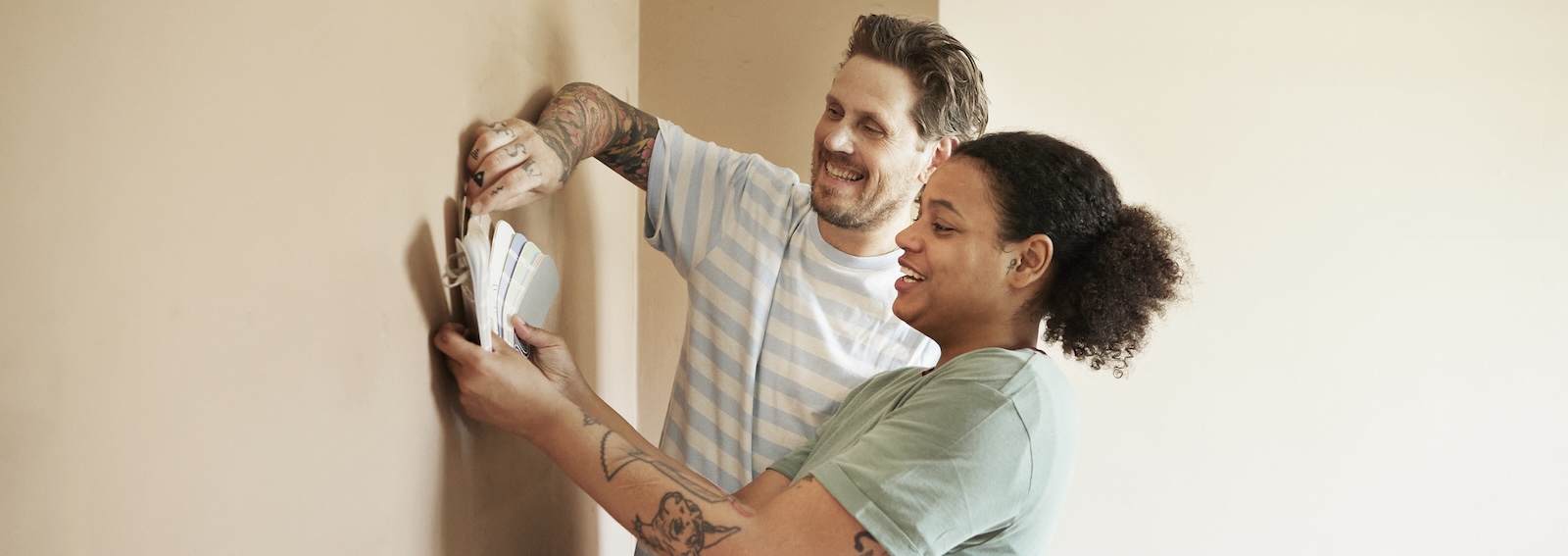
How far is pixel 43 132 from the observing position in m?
0.55

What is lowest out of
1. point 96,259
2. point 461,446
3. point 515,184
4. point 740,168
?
point 461,446

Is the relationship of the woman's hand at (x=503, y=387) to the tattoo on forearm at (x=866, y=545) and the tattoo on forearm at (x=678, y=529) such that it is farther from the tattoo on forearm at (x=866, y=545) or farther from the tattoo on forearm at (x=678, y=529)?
the tattoo on forearm at (x=866, y=545)

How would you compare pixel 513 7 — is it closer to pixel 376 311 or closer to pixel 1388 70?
pixel 376 311

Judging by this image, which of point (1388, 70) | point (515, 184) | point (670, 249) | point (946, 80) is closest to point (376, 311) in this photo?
point (515, 184)

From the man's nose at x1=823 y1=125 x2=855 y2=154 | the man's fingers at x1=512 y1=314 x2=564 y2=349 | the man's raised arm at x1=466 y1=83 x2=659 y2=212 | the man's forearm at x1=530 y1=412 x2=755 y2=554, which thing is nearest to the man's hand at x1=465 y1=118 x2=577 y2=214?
the man's raised arm at x1=466 y1=83 x2=659 y2=212

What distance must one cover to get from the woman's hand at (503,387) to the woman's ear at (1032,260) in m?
0.47

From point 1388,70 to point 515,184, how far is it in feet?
6.28

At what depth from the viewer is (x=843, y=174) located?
159cm

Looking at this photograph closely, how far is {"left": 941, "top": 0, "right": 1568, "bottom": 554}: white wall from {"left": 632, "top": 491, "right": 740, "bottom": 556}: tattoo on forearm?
1.49 meters

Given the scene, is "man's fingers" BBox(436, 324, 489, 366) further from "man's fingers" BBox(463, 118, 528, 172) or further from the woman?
"man's fingers" BBox(463, 118, 528, 172)

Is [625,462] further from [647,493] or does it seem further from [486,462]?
[486,462]

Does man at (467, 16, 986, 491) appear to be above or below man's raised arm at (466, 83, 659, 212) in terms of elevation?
below

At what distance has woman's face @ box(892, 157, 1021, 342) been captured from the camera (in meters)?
1.15

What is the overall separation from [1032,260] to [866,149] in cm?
51
